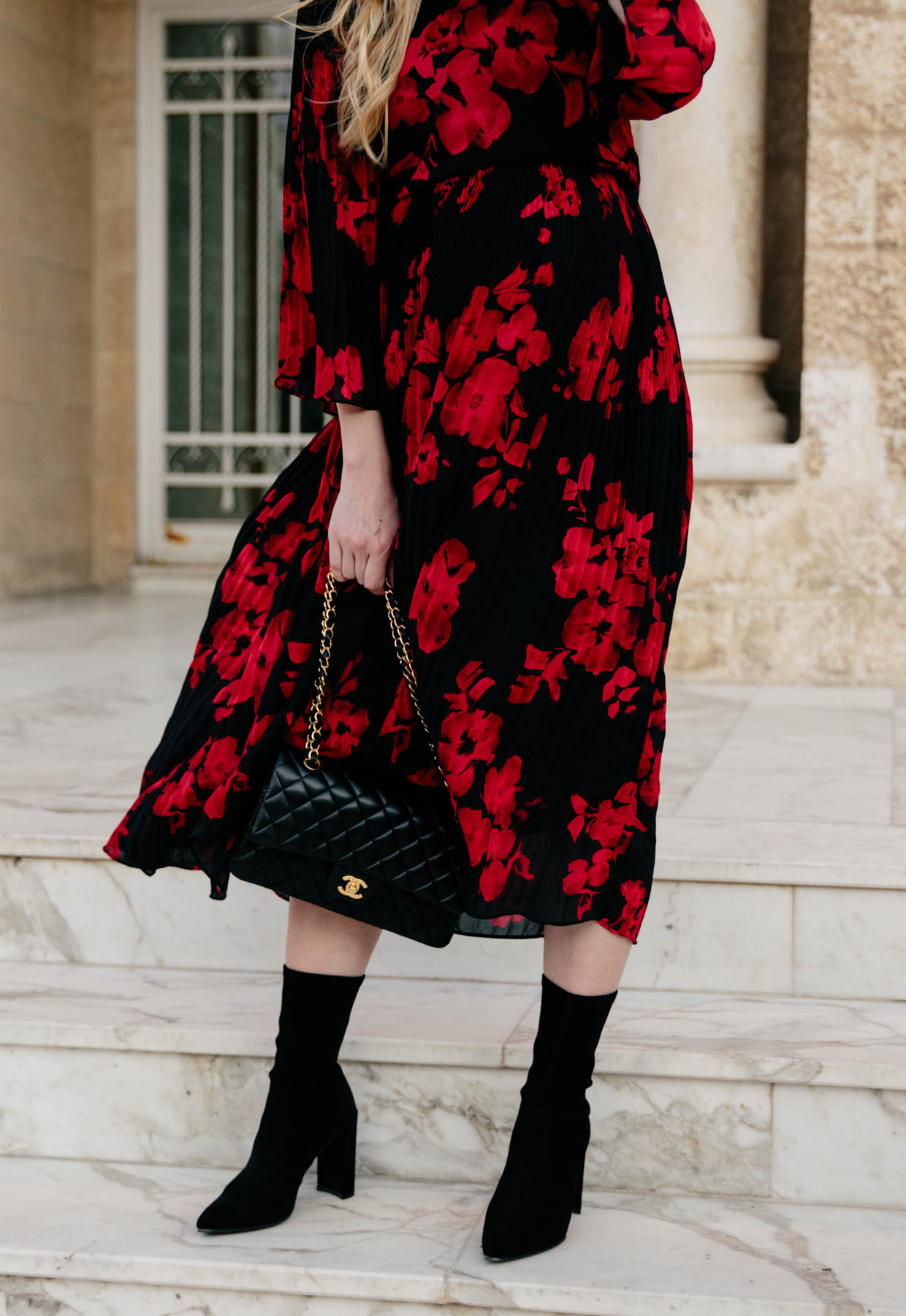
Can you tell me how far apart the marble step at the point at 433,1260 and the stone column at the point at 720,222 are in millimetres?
2710

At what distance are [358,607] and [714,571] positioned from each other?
270 centimetres

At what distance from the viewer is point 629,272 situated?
5.32 ft

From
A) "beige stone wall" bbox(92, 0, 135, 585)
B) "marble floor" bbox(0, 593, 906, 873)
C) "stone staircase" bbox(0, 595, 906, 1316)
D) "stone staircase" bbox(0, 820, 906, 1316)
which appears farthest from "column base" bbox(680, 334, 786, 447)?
"beige stone wall" bbox(92, 0, 135, 585)

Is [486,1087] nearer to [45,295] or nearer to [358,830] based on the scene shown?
[358,830]

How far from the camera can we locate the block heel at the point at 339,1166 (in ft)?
6.13

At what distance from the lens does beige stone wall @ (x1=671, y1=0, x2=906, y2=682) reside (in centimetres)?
400

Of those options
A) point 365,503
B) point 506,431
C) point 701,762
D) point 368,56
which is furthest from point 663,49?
point 701,762

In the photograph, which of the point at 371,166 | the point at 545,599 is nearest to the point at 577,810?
the point at 545,599

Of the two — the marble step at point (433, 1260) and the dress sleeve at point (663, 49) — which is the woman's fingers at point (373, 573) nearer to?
the dress sleeve at point (663, 49)

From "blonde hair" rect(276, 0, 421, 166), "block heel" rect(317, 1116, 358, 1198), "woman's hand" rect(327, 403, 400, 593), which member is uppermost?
"blonde hair" rect(276, 0, 421, 166)

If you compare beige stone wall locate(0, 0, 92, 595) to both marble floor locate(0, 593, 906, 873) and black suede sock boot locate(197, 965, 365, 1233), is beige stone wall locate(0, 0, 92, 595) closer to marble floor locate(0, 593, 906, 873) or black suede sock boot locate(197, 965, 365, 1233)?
marble floor locate(0, 593, 906, 873)

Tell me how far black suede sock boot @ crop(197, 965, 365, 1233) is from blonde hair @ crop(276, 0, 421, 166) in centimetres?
92

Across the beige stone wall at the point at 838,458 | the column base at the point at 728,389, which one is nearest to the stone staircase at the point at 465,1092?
the beige stone wall at the point at 838,458

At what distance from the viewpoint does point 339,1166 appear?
1.88 m
